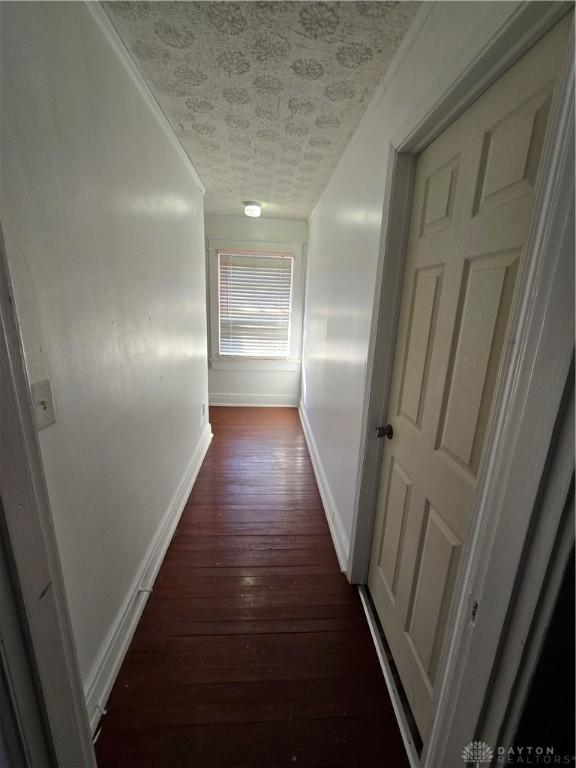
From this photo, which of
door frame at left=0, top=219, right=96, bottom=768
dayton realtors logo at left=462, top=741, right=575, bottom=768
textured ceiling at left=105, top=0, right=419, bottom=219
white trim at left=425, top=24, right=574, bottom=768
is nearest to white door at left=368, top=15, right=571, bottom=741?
white trim at left=425, top=24, right=574, bottom=768

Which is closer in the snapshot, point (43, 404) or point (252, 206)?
point (43, 404)

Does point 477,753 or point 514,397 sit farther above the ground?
point 514,397

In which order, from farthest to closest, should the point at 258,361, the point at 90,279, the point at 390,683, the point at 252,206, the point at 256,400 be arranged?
the point at 256,400 < the point at 258,361 < the point at 252,206 < the point at 390,683 < the point at 90,279

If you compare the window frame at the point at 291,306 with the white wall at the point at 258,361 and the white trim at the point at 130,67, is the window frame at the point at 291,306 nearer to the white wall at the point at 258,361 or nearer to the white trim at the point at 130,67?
the white wall at the point at 258,361

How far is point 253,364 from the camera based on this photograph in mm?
4336

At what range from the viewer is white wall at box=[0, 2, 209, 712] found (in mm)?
782

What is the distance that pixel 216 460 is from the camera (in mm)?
2930

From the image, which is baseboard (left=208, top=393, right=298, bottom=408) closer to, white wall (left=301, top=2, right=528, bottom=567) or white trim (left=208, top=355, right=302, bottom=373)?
white trim (left=208, top=355, right=302, bottom=373)

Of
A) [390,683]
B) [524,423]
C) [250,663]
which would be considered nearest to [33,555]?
[524,423]

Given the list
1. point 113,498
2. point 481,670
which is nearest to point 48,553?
point 113,498

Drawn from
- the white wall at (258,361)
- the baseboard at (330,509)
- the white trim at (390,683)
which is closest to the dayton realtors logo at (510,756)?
the white trim at (390,683)

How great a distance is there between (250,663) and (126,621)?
563 millimetres

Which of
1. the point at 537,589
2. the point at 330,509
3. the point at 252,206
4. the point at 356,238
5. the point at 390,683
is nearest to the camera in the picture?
the point at 537,589

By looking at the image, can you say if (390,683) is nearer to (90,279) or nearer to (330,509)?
(330,509)
